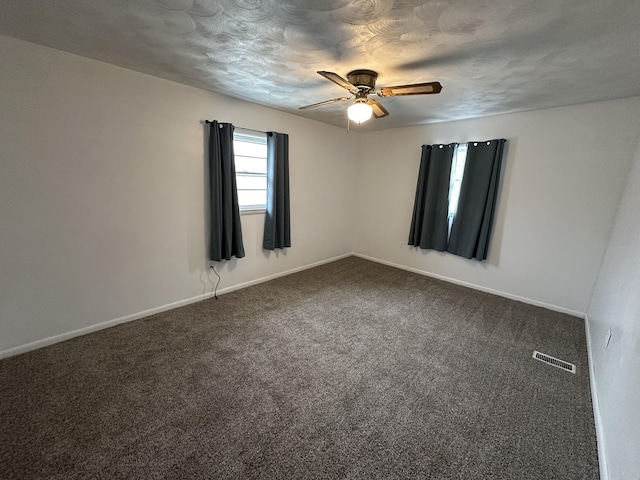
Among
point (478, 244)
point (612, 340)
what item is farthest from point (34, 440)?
point (478, 244)

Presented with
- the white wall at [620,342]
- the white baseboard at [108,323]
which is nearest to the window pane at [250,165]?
the white baseboard at [108,323]

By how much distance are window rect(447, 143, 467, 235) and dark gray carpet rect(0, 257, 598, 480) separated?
5.59ft

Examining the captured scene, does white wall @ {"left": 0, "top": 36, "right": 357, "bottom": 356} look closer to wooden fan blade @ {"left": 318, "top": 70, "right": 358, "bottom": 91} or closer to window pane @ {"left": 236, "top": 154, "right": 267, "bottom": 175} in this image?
window pane @ {"left": 236, "top": 154, "right": 267, "bottom": 175}

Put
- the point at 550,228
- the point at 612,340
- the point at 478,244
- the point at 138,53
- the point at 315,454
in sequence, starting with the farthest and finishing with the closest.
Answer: the point at 478,244, the point at 550,228, the point at 138,53, the point at 612,340, the point at 315,454

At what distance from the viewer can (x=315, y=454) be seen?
58.9 inches

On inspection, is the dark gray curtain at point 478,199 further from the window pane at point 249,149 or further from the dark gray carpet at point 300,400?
the window pane at point 249,149

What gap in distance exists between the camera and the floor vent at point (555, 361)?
231cm

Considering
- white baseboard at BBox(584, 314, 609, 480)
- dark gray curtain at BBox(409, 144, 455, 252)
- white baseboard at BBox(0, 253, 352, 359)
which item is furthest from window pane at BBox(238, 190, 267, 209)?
white baseboard at BBox(584, 314, 609, 480)

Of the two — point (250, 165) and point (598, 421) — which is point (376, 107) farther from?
point (598, 421)

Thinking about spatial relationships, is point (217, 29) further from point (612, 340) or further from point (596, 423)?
point (596, 423)

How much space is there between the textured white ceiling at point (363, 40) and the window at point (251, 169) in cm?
79

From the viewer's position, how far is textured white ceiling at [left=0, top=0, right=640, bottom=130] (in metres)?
1.42

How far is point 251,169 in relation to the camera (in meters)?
3.54

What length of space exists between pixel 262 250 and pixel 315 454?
8.93 feet
